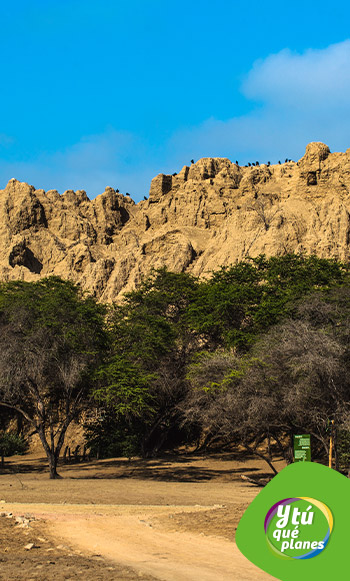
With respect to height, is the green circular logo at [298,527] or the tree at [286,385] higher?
the tree at [286,385]

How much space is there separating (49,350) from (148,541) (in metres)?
14.3

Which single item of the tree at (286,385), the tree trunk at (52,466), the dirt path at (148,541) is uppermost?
the tree at (286,385)

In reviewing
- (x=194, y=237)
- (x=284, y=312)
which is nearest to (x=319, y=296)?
(x=284, y=312)

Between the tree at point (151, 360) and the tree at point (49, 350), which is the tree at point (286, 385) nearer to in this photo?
the tree at point (151, 360)

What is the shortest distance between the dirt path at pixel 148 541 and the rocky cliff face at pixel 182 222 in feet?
116

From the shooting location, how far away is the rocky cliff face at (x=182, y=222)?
165 ft

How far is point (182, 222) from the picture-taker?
64.8m

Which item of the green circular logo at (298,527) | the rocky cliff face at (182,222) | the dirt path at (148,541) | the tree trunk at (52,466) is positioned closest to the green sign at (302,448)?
the dirt path at (148,541)

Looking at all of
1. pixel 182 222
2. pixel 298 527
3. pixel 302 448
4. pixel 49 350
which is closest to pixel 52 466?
pixel 49 350

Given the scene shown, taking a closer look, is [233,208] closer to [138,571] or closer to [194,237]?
[194,237]

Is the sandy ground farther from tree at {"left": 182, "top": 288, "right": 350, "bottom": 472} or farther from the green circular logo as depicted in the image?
tree at {"left": 182, "top": 288, "right": 350, "bottom": 472}

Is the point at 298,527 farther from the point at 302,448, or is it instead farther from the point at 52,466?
the point at 52,466

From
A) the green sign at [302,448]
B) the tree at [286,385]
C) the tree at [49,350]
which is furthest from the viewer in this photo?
the tree at [49,350]

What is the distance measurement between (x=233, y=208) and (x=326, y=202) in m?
14.4
